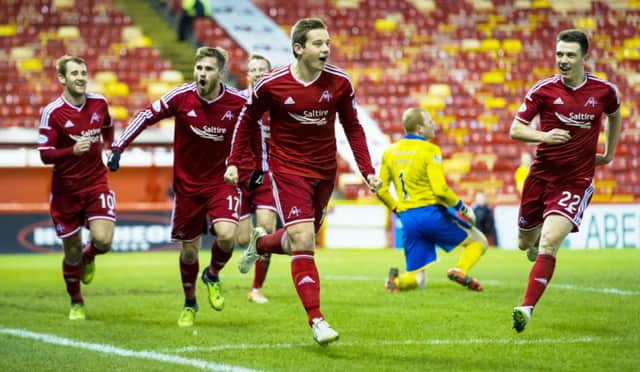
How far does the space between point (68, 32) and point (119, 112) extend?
410 cm

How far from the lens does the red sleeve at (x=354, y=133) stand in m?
7.96

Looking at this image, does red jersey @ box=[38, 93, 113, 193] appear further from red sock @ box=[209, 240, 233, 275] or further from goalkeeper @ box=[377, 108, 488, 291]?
goalkeeper @ box=[377, 108, 488, 291]

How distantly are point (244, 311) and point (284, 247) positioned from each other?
213cm

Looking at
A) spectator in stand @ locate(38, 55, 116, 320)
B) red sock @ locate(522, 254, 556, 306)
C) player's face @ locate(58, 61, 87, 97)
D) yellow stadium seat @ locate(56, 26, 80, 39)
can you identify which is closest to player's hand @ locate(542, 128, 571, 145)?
red sock @ locate(522, 254, 556, 306)

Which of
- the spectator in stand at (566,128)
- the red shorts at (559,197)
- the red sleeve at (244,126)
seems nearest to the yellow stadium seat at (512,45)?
the red shorts at (559,197)

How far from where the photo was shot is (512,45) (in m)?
31.8

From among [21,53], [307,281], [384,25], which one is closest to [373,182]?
[307,281]

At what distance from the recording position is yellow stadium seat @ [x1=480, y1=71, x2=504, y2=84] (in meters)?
30.6

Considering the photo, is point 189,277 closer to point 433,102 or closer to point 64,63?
point 64,63

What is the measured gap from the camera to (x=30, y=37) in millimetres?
28578

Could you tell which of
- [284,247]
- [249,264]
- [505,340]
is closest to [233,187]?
[249,264]

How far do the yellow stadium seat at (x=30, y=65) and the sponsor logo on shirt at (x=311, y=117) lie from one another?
20.9 metres

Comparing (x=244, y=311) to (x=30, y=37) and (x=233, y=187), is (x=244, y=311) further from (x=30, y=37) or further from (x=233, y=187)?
(x=30, y=37)

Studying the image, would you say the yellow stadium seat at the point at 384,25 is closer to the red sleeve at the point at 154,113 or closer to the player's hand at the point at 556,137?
the red sleeve at the point at 154,113
